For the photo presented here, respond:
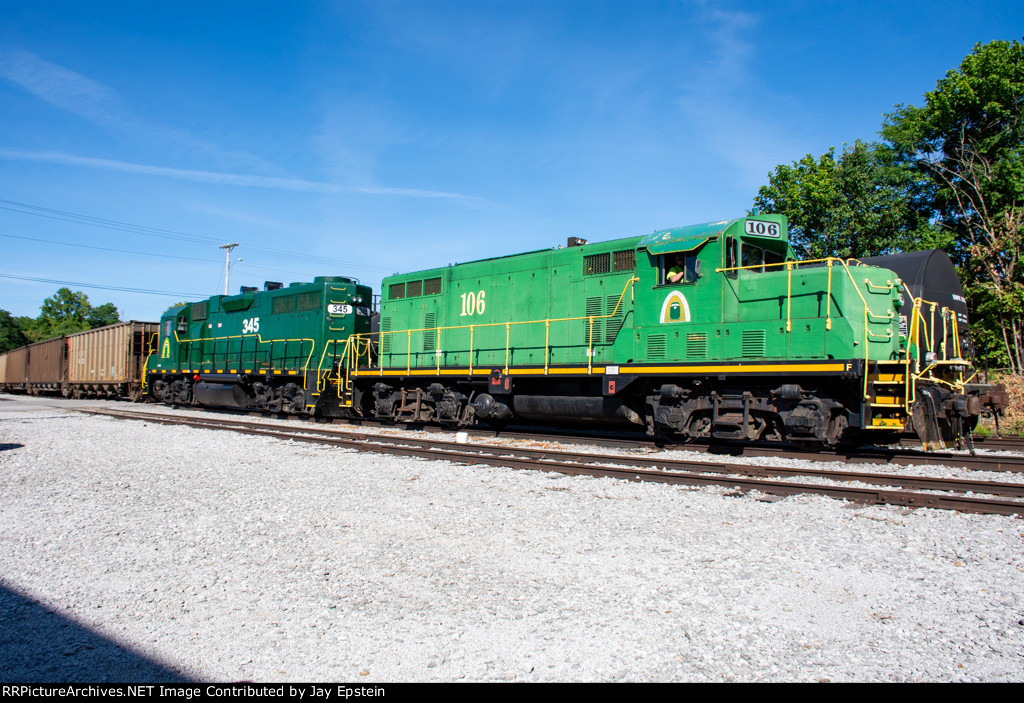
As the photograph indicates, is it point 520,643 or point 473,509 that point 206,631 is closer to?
point 520,643

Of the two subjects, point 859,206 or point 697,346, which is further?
point 859,206

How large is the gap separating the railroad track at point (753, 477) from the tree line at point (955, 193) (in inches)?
614

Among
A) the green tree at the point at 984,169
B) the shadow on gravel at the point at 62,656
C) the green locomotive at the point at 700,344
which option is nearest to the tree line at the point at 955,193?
the green tree at the point at 984,169

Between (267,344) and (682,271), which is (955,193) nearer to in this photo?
(682,271)

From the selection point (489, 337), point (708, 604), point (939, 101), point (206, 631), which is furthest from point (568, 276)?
point (939, 101)

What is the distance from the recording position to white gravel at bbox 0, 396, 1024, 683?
3.42 metres

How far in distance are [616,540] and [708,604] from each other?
1399 millimetres

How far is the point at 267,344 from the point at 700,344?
544 inches

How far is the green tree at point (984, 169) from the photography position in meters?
20.5

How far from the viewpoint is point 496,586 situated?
4.49m

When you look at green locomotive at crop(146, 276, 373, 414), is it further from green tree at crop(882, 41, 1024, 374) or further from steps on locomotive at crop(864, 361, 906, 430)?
green tree at crop(882, 41, 1024, 374)

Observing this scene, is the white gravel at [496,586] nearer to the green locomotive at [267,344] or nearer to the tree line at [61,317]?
the green locomotive at [267,344]

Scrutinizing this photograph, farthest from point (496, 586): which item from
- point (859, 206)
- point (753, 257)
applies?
point (859, 206)

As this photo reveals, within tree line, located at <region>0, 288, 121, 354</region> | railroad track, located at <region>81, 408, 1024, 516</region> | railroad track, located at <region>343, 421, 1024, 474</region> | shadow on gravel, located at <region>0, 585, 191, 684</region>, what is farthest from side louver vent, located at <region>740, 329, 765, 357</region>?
tree line, located at <region>0, 288, 121, 354</region>
